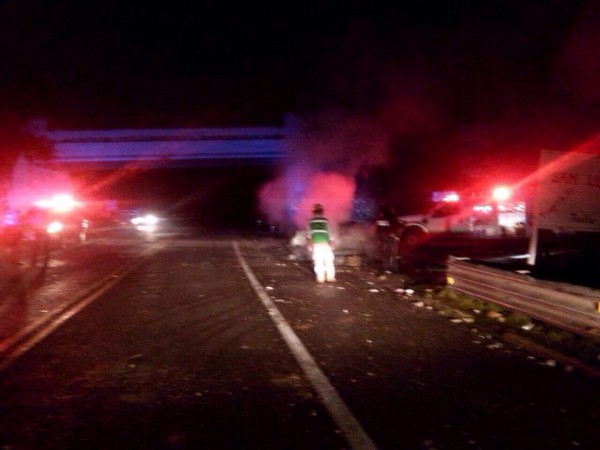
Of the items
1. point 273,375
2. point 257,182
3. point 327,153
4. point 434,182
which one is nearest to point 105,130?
point 327,153

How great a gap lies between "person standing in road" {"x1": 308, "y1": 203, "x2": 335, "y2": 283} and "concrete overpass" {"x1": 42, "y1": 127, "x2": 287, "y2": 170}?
21573mm

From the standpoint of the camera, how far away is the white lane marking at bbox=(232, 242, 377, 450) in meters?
4.86

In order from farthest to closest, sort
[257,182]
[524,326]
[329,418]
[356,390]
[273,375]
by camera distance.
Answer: [257,182] → [524,326] → [273,375] → [356,390] → [329,418]

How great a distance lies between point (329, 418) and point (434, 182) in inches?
1011

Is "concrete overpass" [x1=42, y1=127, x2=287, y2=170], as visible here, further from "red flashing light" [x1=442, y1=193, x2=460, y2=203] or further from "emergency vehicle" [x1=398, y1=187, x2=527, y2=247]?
"red flashing light" [x1=442, y1=193, x2=460, y2=203]

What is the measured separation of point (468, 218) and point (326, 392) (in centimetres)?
1505

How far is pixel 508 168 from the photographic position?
961 inches

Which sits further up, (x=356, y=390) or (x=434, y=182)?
(x=434, y=182)

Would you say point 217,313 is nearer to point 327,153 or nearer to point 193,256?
point 193,256

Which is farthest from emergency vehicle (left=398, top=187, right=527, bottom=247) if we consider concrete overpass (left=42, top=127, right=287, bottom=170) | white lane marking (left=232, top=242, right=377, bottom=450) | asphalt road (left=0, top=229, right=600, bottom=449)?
concrete overpass (left=42, top=127, right=287, bottom=170)

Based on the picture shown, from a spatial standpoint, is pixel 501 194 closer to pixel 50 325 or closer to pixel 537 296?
pixel 537 296

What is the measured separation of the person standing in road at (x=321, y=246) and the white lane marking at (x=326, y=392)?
12.3 feet

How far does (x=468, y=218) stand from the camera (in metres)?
20.0

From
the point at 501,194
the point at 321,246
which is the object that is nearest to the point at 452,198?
the point at 501,194
